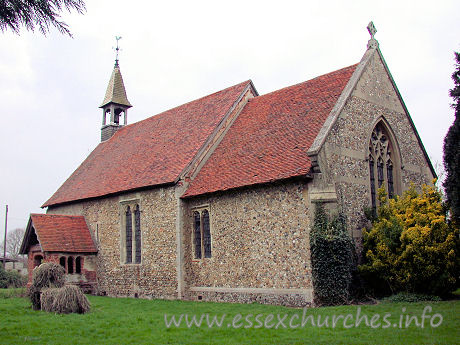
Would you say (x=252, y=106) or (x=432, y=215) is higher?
(x=252, y=106)

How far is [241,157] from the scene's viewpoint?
18.4 m

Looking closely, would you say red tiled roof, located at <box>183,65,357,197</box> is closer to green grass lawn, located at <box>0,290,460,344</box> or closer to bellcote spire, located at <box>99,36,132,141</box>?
green grass lawn, located at <box>0,290,460,344</box>

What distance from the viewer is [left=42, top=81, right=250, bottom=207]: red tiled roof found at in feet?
67.5

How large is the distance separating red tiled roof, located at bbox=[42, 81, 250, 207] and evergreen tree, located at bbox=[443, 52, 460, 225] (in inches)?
399

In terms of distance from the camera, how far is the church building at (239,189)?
15.5m

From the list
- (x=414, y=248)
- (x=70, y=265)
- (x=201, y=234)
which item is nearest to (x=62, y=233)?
(x=70, y=265)

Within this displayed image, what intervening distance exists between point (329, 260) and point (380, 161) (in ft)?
19.6

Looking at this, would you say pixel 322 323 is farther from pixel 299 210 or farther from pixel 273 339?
pixel 299 210

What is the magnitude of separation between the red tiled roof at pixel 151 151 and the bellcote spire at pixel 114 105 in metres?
2.09

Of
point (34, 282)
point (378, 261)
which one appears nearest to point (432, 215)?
point (378, 261)

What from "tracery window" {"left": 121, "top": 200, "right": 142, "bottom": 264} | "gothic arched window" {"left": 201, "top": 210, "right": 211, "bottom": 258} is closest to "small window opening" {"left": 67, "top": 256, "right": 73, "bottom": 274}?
"tracery window" {"left": 121, "top": 200, "right": 142, "bottom": 264}

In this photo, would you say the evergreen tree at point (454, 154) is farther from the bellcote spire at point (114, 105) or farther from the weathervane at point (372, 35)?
the bellcote spire at point (114, 105)

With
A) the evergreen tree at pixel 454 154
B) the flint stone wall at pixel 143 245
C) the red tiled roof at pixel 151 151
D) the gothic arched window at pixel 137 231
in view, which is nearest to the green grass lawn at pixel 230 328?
the evergreen tree at pixel 454 154

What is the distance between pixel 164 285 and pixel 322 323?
921 centimetres
